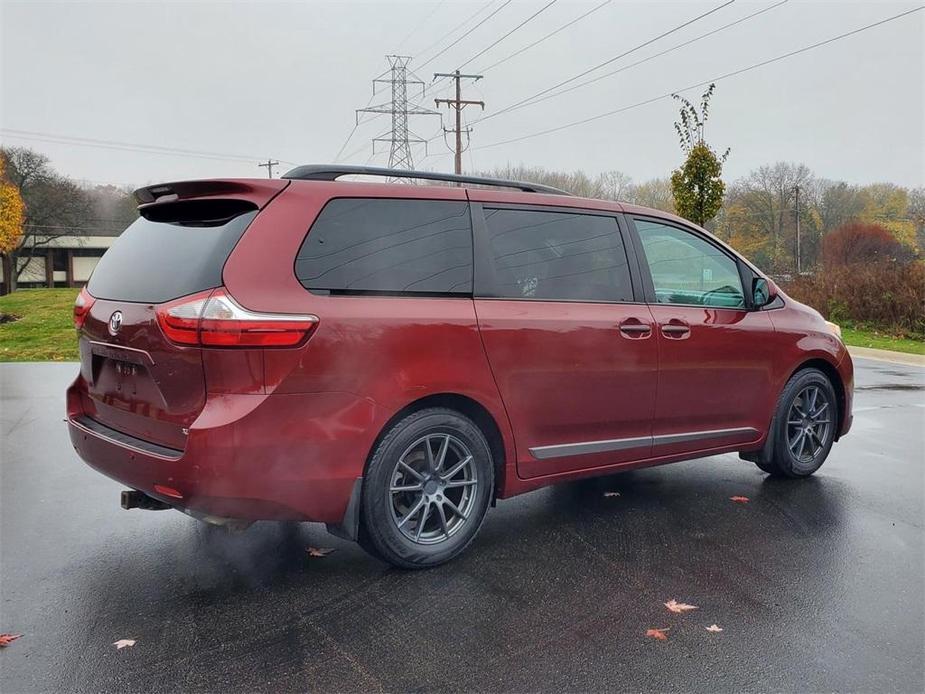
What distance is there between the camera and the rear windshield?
328cm

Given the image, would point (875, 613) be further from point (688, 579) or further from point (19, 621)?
point (19, 621)

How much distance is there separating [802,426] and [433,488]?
3171mm

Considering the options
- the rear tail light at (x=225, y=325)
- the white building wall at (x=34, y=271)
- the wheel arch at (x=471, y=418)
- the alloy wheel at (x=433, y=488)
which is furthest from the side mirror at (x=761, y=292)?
the white building wall at (x=34, y=271)

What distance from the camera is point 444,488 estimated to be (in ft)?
12.4

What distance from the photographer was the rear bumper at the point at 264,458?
313 cm

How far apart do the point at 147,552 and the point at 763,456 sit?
4.09 m

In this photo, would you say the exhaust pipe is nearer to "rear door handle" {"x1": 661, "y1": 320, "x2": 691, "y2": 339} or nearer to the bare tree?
"rear door handle" {"x1": 661, "y1": 320, "x2": 691, "y2": 339}

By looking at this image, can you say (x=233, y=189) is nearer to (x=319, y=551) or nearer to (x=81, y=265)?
(x=319, y=551)

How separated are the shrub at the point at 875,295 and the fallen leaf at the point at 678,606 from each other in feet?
62.0

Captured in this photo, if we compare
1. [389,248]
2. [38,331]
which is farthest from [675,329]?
[38,331]

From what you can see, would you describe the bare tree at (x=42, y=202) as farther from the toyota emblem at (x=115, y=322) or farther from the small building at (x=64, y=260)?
the toyota emblem at (x=115, y=322)

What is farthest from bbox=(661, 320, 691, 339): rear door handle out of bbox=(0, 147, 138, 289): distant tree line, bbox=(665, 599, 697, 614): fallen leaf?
bbox=(0, 147, 138, 289): distant tree line

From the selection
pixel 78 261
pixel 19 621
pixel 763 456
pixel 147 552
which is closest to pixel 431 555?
pixel 147 552

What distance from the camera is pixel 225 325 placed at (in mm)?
3115
